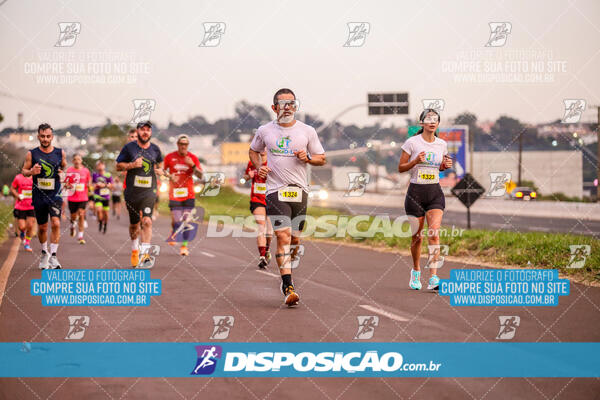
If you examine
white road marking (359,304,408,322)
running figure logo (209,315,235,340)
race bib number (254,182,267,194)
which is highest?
race bib number (254,182,267,194)

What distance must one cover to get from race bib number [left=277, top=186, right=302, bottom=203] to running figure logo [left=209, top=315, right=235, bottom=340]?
1.56 m

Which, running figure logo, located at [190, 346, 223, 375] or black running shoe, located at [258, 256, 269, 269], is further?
black running shoe, located at [258, 256, 269, 269]

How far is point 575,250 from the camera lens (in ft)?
43.8

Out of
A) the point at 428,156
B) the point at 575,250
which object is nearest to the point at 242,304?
the point at 428,156

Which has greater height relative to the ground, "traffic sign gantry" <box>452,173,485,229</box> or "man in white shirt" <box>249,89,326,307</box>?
"man in white shirt" <box>249,89,326,307</box>

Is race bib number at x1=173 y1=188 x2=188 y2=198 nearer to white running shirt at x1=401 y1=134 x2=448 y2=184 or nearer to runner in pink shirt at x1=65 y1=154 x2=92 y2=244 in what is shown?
runner in pink shirt at x1=65 y1=154 x2=92 y2=244

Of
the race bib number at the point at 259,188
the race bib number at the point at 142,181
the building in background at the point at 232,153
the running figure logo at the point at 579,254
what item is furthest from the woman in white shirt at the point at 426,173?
the building in background at the point at 232,153

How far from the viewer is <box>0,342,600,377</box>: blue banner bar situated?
6223 mm

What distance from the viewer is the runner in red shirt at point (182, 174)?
15367 millimetres

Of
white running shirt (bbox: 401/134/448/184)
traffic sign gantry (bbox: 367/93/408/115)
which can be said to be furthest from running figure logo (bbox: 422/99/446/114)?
traffic sign gantry (bbox: 367/93/408/115)

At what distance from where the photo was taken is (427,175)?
34.4 ft

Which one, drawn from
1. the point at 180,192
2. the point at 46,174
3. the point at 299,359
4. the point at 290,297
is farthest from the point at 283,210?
the point at 180,192

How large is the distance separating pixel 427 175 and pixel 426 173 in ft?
0.09

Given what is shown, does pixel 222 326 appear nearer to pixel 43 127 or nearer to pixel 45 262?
pixel 43 127
